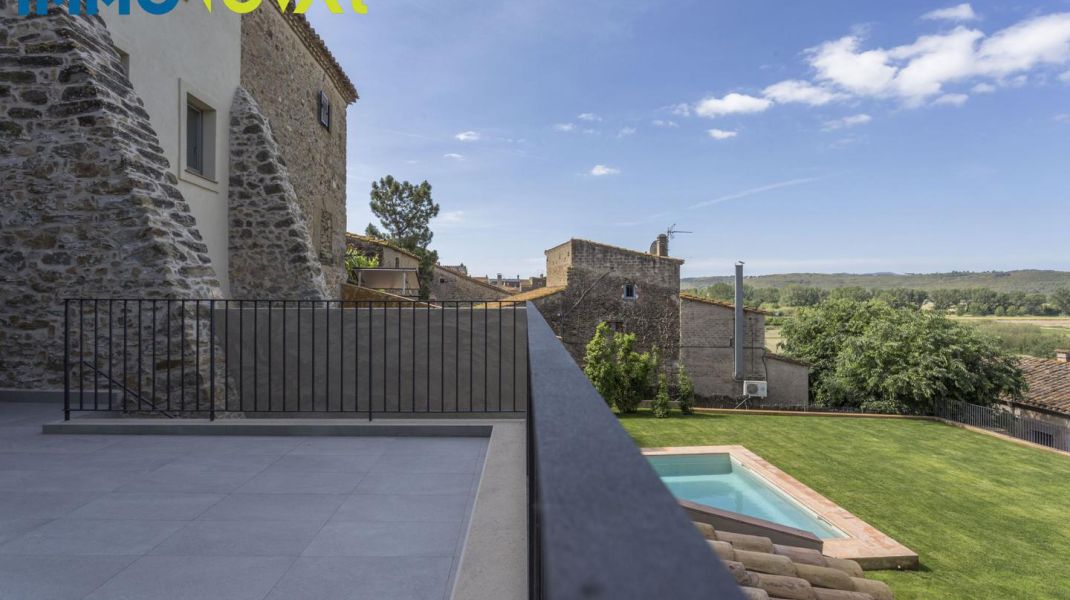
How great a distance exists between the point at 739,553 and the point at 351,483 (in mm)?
3648

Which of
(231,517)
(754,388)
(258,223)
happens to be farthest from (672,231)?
(231,517)

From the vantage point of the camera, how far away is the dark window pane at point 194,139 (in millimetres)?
8719

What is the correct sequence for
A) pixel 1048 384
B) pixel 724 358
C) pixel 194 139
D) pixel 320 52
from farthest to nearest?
pixel 724 358, pixel 1048 384, pixel 320 52, pixel 194 139

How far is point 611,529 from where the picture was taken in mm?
475

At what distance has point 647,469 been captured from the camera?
2.05 ft

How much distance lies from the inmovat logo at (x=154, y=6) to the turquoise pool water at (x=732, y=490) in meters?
10.0

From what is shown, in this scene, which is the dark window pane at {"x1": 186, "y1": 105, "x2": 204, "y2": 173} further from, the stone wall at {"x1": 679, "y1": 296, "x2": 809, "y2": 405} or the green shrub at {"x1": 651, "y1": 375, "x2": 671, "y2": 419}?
the stone wall at {"x1": 679, "y1": 296, "x2": 809, "y2": 405}

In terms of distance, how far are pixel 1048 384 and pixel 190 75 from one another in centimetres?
3059

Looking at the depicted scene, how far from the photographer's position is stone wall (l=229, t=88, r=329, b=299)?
953cm

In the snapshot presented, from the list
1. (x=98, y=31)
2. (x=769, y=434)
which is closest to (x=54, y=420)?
(x=98, y=31)

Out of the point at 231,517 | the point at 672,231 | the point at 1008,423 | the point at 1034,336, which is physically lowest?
the point at 1008,423

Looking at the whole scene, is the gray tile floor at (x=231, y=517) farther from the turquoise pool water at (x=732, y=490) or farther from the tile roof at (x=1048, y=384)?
the tile roof at (x=1048, y=384)

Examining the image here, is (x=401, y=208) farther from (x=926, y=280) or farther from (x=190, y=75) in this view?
(x=926, y=280)

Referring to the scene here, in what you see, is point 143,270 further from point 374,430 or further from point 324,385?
point 374,430
